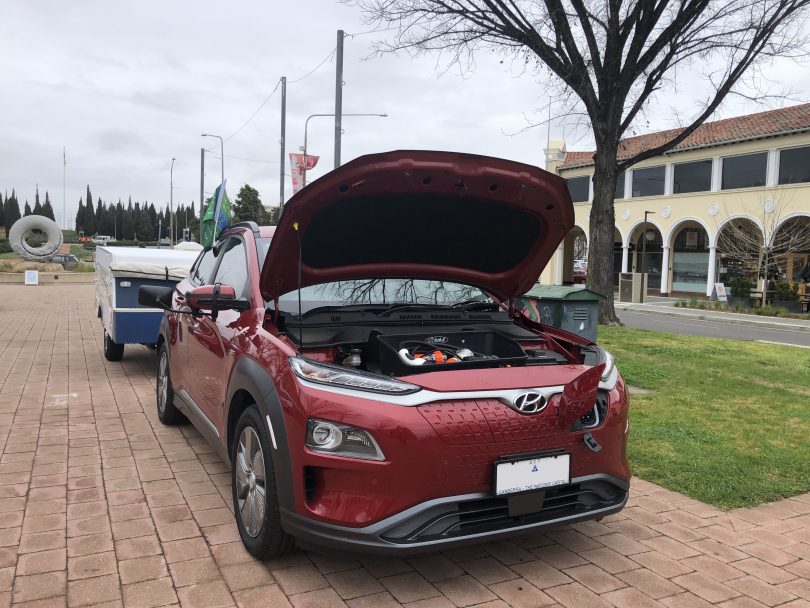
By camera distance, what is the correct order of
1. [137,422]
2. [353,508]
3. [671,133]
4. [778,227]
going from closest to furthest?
[353,508], [137,422], [778,227], [671,133]

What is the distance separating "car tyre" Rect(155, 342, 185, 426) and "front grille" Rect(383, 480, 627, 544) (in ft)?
10.8

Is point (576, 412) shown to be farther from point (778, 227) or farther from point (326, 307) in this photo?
point (778, 227)

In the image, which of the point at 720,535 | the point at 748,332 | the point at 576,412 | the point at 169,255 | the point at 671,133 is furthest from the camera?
A: the point at 671,133

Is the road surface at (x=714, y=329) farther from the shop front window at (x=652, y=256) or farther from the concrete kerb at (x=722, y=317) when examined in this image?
the shop front window at (x=652, y=256)

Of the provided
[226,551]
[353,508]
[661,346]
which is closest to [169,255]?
[226,551]

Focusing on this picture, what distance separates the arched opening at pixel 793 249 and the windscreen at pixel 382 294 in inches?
1056

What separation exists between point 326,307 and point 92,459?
2.24 metres

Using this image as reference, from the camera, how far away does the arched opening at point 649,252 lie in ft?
123

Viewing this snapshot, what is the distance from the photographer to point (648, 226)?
124 feet

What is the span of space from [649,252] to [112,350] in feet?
115

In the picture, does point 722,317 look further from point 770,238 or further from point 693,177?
point 693,177

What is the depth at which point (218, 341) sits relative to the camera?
3854 mm

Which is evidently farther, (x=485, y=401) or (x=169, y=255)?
(x=169, y=255)

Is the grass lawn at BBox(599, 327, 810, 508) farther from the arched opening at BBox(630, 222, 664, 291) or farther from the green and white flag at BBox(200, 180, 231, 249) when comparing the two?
the arched opening at BBox(630, 222, 664, 291)
